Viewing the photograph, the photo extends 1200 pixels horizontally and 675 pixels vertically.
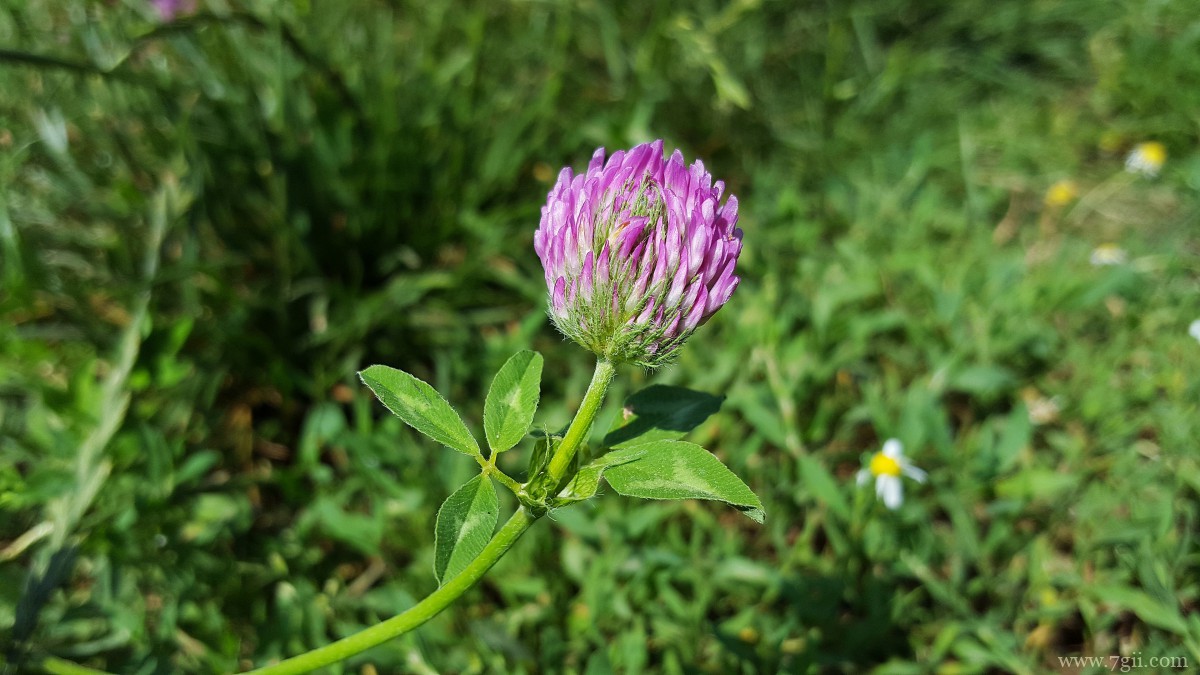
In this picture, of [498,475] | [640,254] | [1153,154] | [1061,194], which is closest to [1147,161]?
[1153,154]

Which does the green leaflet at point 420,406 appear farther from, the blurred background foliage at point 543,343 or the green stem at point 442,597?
the blurred background foliage at point 543,343

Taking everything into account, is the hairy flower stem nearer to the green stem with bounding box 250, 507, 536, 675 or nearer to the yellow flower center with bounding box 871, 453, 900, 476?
the green stem with bounding box 250, 507, 536, 675

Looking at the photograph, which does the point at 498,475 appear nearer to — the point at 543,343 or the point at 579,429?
the point at 579,429

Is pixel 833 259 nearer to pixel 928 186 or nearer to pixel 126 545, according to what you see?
pixel 928 186

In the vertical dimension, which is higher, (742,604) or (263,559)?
(263,559)

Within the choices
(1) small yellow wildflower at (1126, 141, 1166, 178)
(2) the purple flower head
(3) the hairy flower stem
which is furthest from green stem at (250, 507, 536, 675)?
(1) small yellow wildflower at (1126, 141, 1166, 178)

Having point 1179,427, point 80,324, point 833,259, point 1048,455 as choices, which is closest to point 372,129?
point 80,324
